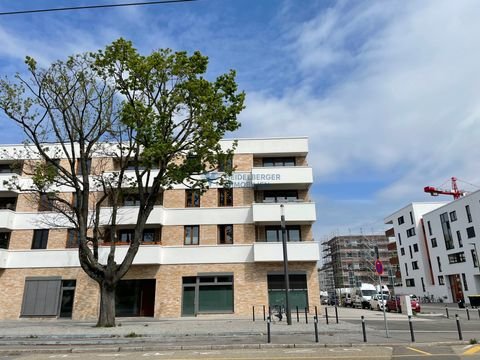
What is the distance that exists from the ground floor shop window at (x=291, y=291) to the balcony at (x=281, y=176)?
702 centimetres

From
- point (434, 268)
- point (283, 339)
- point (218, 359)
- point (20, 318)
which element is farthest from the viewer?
point (434, 268)

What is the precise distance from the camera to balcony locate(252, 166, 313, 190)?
28.7 m

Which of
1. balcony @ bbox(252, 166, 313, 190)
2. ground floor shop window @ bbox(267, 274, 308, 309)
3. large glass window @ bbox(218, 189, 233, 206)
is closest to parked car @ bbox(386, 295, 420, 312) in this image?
ground floor shop window @ bbox(267, 274, 308, 309)

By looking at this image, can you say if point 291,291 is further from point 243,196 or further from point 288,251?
point 243,196

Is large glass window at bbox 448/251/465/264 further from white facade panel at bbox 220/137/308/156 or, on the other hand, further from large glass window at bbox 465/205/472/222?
white facade panel at bbox 220/137/308/156

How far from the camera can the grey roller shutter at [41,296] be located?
2631 cm

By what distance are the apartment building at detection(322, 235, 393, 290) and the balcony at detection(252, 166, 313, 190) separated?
70.9m

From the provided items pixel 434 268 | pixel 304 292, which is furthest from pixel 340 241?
pixel 304 292

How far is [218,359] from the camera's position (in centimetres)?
985

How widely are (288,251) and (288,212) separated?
115 inches

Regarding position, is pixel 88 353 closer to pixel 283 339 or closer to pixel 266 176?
pixel 283 339

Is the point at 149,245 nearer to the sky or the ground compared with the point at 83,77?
nearer to the ground

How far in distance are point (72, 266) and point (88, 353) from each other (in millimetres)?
17150

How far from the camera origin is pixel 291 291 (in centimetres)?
2686
